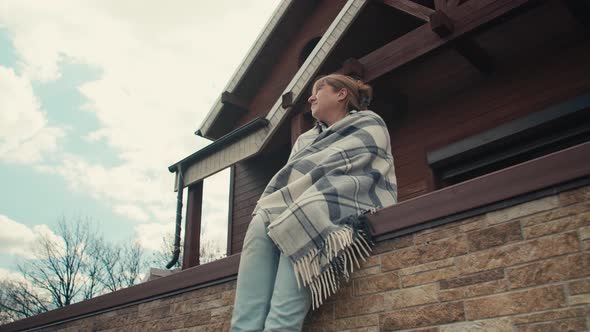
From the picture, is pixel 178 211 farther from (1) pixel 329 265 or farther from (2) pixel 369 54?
(1) pixel 329 265

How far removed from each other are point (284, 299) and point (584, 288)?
1.22m

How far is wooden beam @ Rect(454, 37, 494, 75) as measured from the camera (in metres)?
5.49

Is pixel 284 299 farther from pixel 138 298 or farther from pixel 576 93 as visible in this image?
pixel 576 93

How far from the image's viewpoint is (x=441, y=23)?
522 cm

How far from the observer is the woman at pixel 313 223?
2701mm

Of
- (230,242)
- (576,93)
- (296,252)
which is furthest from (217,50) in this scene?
(296,252)

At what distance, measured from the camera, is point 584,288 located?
2.19 m

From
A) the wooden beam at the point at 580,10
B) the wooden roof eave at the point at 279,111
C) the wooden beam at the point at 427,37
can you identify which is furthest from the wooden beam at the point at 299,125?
the wooden beam at the point at 580,10

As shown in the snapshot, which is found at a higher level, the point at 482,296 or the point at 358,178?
the point at 358,178

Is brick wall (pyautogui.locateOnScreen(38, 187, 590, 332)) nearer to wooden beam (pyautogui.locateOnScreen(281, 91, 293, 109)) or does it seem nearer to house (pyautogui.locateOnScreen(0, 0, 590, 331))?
house (pyautogui.locateOnScreen(0, 0, 590, 331))

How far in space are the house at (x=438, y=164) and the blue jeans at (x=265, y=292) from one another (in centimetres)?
37

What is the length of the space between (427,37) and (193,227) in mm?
3960

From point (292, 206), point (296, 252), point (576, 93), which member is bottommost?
point (296, 252)

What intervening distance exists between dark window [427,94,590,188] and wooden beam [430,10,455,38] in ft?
3.75
